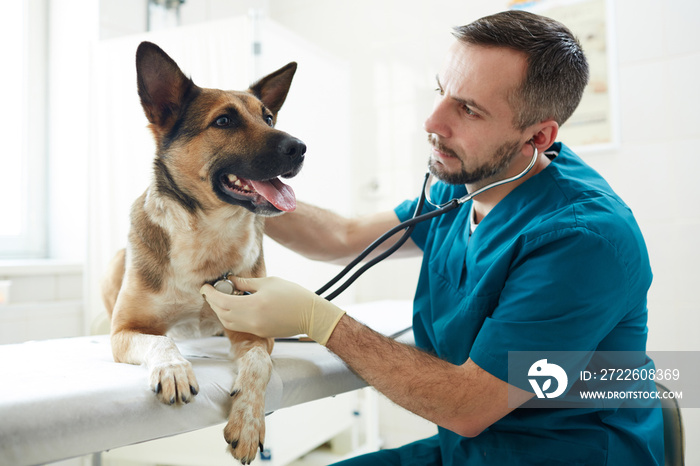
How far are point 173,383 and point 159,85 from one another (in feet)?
2.22

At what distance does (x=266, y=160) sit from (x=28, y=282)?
1.74 metres

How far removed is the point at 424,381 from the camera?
3.35 ft

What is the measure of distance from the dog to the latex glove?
0.20 feet

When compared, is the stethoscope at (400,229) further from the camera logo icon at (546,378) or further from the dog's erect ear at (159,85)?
the dog's erect ear at (159,85)

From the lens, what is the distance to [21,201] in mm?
2598

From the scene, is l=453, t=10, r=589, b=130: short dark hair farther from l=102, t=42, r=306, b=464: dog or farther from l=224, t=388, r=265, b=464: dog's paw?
l=224, t=388, r=265, b=464: dog's paw

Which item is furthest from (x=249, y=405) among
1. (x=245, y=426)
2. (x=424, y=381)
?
(x=424, y=381)

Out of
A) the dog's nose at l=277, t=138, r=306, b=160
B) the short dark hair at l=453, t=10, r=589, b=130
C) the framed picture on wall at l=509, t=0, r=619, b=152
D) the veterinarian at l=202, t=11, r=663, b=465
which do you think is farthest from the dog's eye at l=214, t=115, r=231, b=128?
the framed picture on wall at l=509, t=0, r=619, b=152

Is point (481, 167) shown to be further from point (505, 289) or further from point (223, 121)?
point (223, 121)

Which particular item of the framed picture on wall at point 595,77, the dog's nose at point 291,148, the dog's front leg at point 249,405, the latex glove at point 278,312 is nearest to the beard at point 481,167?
the dog's nose at point 291,148

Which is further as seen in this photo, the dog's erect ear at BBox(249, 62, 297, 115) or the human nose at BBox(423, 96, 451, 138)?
the dog's erect ear at BBox(249, 62, 297, 115)

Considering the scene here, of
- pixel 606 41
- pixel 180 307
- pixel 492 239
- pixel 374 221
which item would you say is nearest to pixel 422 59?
pixel 606 41

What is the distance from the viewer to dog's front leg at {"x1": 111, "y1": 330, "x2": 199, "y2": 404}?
2.79 feet

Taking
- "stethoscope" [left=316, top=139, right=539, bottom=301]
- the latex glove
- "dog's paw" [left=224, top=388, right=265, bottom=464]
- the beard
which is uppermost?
the beard
